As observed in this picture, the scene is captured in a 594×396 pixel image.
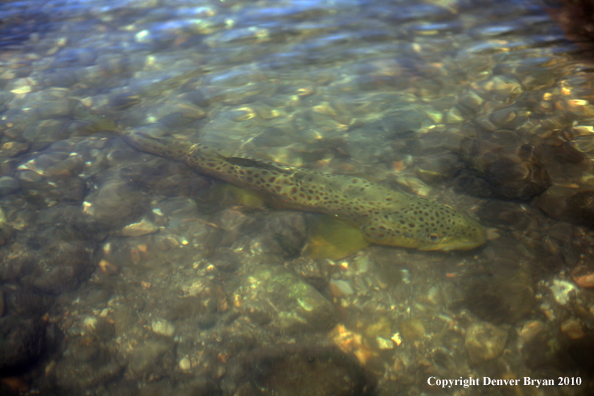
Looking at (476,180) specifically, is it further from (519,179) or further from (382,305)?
(382,305)

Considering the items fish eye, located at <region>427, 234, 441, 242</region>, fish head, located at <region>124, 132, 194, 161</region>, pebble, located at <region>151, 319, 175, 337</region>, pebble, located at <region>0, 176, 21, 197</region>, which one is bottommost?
pebble, located at <region>151, 319, 175, 337</region>

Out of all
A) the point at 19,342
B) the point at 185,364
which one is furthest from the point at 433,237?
the point at 19,342

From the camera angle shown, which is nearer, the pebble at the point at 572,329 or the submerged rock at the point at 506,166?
the pebble at the point at 572,329

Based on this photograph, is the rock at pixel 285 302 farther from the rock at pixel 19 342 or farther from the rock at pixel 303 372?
the rock at pixel 19 342

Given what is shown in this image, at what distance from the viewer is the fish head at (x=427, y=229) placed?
14.8 feet

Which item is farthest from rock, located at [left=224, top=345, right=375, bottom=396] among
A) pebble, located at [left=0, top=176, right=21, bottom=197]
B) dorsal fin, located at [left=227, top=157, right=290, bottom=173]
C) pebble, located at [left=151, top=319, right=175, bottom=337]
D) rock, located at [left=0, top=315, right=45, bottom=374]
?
pebble, located at [left=0, top=176, right=21, bottom=197]

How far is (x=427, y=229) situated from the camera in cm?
458

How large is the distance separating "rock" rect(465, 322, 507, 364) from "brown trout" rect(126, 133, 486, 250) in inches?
41.3

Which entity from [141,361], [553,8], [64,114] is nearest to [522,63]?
[553,8]

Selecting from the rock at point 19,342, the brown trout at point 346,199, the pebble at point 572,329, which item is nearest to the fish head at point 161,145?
the brown trout at point 346,199

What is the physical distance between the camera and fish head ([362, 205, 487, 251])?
14.8 feet

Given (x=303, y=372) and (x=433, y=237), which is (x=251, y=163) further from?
(x=303, y=372)

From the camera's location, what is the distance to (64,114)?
689 centimetres

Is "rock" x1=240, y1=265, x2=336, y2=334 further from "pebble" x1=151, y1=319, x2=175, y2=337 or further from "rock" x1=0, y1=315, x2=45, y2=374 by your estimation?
"rock" x1=0, y1=315, x2=45, y2=374
